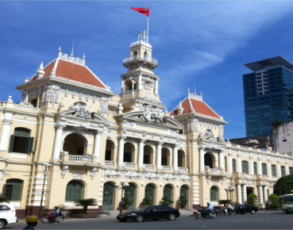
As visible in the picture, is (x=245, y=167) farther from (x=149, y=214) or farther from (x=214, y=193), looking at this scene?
(x=149, y=214)

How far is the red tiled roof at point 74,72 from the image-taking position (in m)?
34.1

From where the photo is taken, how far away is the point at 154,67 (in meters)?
47.4

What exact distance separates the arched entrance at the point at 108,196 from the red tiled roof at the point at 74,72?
11395 mm

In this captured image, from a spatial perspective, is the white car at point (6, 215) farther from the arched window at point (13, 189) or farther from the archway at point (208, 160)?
the archway at point (208, 160)

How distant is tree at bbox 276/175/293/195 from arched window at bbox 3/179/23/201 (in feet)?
138

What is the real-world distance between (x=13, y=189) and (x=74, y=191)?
225 inches

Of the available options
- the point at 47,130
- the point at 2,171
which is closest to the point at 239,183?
the point at 47,130

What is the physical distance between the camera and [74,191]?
31.5 m

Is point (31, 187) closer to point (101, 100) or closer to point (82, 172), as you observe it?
point (82, 172)

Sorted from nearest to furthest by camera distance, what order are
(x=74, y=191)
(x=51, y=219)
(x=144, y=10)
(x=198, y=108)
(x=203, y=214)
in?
(x=51, y=219)
(x=203, y=214)
(x=74, y=191)
(x=144, y=10)
(x=198, y=108)

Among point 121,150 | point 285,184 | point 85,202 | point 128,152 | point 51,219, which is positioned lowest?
point 51,219

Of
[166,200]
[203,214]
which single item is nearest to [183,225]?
[203,214]

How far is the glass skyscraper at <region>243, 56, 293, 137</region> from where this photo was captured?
14238 centimetres

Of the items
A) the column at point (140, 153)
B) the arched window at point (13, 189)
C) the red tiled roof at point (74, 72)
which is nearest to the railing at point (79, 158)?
the arched window at point (13, 189)
